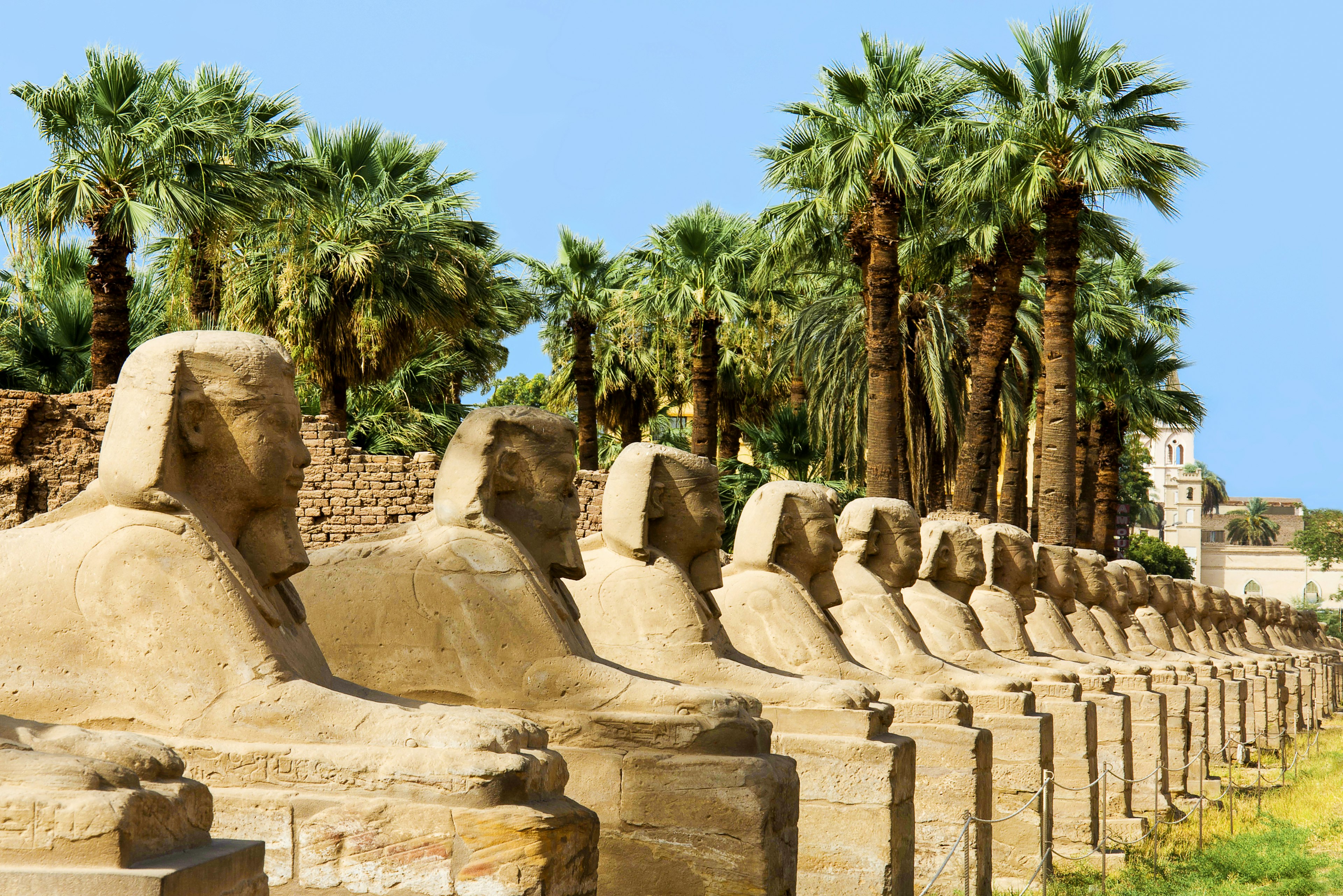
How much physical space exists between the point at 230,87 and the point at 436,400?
8512 mm

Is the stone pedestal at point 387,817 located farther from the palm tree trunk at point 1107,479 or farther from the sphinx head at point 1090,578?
the palm tree trunk at point 1107,479

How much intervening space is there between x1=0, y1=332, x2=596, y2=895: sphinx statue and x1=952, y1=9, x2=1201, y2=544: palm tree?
13.1 meters

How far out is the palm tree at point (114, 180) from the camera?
13836 mm

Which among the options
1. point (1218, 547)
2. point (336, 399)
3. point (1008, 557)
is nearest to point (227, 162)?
point (336, 399)

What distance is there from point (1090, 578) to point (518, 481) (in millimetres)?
10398

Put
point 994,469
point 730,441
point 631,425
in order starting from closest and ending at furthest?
point 994,469 < point 730,441 < point 631,425

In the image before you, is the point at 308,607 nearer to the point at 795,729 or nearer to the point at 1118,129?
the point at 795,729

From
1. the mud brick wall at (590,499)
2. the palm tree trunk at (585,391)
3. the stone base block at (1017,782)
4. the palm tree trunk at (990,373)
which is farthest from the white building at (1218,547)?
the stone base block at (1017,782)

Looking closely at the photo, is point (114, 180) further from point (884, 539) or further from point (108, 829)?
point (108, 829)

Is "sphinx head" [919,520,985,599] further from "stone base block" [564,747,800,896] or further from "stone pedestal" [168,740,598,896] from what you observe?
"stone pedestal" [168,740,598,896]

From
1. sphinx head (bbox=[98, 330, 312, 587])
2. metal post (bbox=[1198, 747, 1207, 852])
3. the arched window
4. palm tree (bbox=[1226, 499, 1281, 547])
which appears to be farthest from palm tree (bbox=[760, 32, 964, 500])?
palm tree (bbox=[1226, 499, 1281, 547])

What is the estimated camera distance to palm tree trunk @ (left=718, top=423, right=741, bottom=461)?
26969 mm

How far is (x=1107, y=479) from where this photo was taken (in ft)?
88.8

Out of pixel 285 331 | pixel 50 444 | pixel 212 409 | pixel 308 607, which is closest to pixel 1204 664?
pixel 285 331
